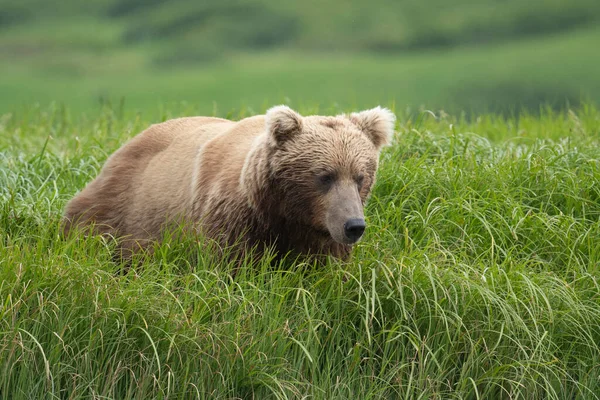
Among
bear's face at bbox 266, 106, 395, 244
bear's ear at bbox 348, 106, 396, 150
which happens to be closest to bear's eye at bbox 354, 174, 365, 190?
bear's face at bbox 266, 106, 395, 244

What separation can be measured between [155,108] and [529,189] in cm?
452

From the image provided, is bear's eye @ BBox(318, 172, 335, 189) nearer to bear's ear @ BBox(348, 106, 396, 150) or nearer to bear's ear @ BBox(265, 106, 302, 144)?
bear's ear @ BBox(265, 106, 302, 144)

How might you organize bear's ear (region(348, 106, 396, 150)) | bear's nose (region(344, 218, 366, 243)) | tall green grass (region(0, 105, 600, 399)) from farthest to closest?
bear's ear (region(348, 106, 396, 150))
bear's nose (region(344, 218, 366, 243))
tall green grass (region(0, 105, 600, 399))

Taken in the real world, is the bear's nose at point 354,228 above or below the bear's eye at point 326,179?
below

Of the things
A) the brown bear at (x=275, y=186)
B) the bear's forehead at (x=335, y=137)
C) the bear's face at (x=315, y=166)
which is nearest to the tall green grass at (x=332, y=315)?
the brown bear at (x=275, y=186)

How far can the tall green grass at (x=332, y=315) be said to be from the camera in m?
4.29

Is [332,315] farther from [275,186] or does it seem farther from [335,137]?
[335,137]

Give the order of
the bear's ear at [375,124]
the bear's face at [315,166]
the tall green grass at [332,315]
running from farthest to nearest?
1. the bear's ear at [375,124]
2. the bear's face at [315,166]
3. the tall green grass at [332,315]

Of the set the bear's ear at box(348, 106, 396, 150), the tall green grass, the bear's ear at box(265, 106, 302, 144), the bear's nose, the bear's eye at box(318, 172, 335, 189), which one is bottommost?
the tall green grass

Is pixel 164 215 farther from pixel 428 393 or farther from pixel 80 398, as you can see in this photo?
pixel 428 393

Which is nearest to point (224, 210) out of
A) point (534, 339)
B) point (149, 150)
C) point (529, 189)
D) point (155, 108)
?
point (149, 150)

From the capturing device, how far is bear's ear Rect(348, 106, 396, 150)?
199 inches

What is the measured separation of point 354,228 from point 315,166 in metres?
0.44

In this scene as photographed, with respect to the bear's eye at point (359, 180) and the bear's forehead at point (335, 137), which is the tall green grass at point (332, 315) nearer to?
the bear's eye at point (359, 180)
